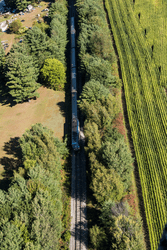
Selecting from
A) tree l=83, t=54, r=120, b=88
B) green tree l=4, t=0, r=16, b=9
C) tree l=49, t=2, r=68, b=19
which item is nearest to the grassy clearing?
tree l=83, t=54, r=120, b=88

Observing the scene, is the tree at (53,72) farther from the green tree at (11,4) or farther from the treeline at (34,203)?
the green tree at (11,4)

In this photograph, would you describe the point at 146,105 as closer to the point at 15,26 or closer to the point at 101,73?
the point at 101,73

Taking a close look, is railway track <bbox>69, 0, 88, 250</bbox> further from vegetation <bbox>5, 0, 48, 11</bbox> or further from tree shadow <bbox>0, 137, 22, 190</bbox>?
vegetation <bbox>5, 0, 48, 11</bbox>

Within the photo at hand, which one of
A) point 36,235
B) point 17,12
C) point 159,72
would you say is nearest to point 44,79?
point 159,72

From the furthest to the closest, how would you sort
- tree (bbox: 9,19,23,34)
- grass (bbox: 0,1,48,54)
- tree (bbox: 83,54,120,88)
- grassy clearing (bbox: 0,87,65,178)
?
tree (bbox: 9,19,23,34) → grass (bbox: 0,1,48,54) → grassy clearing (bbox: 0,87,65,178) → tree (bbox: 83,54,120,88)

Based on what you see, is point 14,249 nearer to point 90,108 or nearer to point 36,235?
point 36,235

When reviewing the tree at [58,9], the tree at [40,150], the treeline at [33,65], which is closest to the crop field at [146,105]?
the tree at [40,150]
